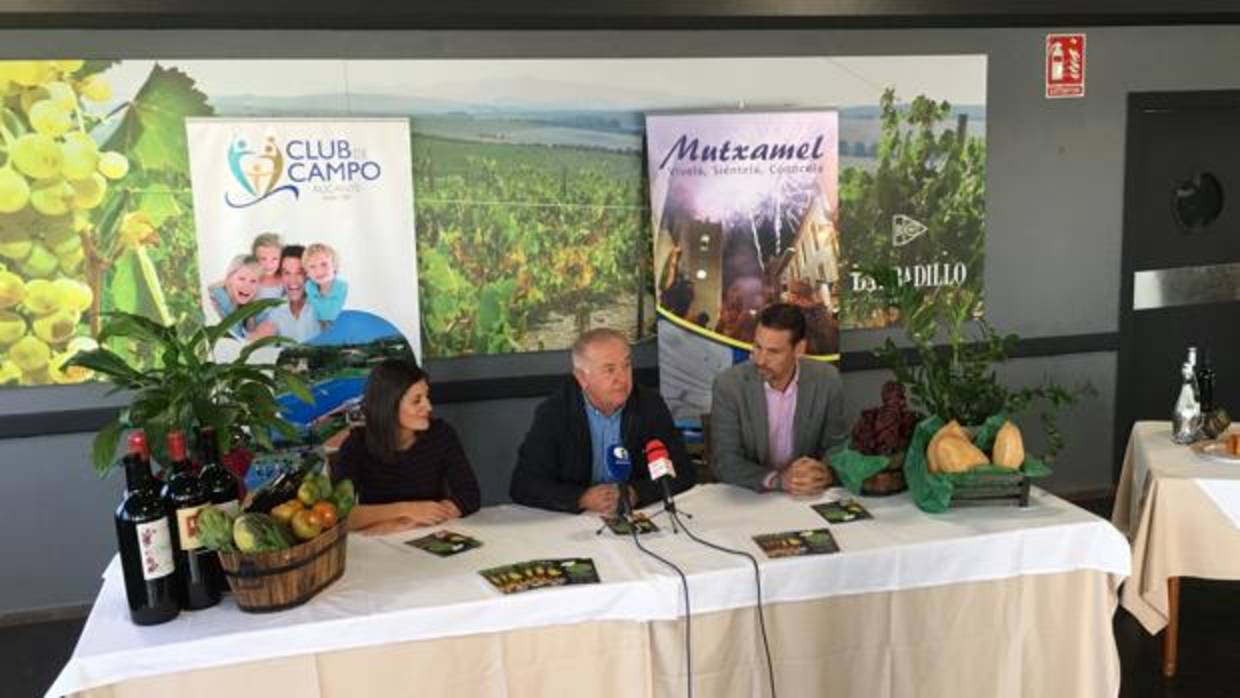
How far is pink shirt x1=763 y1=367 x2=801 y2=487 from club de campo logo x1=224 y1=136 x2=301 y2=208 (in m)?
2.08

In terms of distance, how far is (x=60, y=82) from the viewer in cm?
355

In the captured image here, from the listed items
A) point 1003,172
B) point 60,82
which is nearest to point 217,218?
point 60,82

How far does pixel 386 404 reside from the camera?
2.73 m

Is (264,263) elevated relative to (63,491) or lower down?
elevated

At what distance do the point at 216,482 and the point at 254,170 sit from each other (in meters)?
2.01

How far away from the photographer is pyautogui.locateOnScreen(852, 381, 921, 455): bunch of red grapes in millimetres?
2568

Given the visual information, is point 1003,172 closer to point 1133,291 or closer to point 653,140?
point 1133,291

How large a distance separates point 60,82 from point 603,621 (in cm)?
295

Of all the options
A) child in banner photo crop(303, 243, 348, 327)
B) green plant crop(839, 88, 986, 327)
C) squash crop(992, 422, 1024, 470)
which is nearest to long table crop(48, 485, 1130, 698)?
squash crop(992, 422, 1024, 470)

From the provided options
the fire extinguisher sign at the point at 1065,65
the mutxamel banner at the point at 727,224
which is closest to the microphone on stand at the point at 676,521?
the mutxamel banner at the point at 727,224

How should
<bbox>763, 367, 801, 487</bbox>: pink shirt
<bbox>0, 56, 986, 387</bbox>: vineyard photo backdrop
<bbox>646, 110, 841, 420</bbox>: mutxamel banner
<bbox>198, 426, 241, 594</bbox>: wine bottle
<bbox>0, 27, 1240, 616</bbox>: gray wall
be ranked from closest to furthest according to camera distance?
<bbox>198, 426, 241, 594</bbox>: wine bottle, <bbox>763, 367, 801, 487</bbox>: pink shirt, <bbox>0, 56, 986, 387</bbox>: vineyard photo backdrop, <bbox>0, 27, 1240, 616</bbox>: gray wall, <bbox>646, 110, 841, 420</bbox>: mutxamel banner

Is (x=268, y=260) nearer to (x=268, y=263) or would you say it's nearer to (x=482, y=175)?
(x=268, y=263)

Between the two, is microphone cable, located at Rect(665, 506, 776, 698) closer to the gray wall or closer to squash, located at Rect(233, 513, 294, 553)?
squash, located at Rect(233, 513, 294, 553)

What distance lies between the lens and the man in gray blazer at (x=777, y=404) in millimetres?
3008
